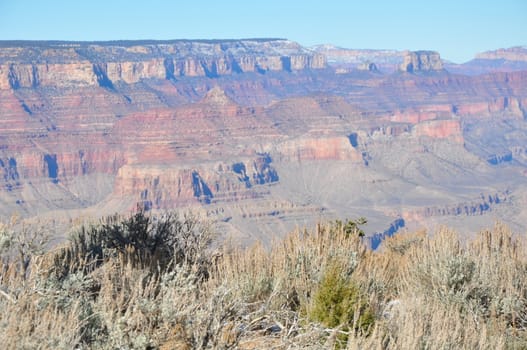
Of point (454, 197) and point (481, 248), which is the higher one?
point (481, 248)

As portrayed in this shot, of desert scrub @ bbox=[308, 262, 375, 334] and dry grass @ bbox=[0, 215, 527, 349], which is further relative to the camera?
desert scrub @ bbox=[308, 262, 375, 334]

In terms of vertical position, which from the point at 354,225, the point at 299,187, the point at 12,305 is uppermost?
the point at 12,305

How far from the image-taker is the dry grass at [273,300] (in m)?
Answer: 8.05

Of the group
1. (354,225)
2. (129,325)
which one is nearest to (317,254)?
(129,325)

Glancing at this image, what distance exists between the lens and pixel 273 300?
1081 cm

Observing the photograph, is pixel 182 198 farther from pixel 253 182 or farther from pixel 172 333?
pixel 172 333

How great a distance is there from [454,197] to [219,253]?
567 feet

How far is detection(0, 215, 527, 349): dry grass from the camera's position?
8055mm

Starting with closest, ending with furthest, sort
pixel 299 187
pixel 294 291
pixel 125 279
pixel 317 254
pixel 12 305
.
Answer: pixel 12 305
pixel 125 279
pixel 294 291
pixel 317 254
pixel 299 187

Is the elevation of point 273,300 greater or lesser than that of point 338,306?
lesser

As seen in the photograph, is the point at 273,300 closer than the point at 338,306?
No

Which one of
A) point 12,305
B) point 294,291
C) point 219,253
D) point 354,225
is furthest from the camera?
point 354,225

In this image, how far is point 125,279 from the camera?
10.8m

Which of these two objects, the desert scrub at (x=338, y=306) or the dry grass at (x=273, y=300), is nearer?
the dry grass at (x=273, y=300)
